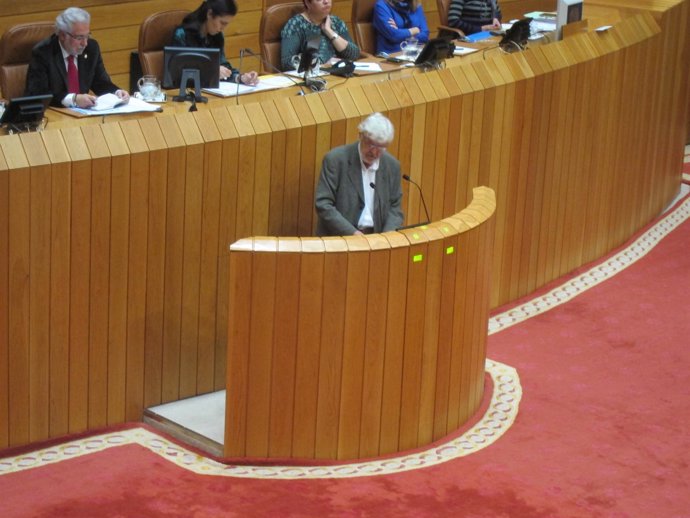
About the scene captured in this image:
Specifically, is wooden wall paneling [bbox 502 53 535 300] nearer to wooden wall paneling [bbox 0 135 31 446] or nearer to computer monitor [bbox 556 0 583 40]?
computer monitor [bbox 556 0 583 40]

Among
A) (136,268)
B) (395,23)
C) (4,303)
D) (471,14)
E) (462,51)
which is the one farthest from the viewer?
(471,14)

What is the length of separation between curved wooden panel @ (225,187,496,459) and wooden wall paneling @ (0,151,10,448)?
826 mm

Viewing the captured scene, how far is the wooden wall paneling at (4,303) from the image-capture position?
481cm

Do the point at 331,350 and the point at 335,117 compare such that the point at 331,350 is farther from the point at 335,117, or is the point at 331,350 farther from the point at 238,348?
the point at 335,117

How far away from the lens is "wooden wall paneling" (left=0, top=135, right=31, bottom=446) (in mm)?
4832

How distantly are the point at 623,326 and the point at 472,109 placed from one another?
138 cm

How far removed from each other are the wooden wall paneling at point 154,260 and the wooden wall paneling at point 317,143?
74 cm

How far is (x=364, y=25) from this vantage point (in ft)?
26.8

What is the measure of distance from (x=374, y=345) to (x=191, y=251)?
867 millimetres

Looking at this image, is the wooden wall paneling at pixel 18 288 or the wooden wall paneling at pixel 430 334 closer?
the wooden wall paneling at pixel 18 288

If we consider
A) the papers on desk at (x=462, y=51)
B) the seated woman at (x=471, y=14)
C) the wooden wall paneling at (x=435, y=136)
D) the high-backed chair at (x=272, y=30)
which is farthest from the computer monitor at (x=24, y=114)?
the seated woman at (x=471, y=14)

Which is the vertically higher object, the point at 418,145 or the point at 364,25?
the point at 364,25

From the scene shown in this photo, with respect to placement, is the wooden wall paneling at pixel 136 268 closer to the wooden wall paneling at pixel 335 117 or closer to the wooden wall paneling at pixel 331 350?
the wooden wall paneling at pixel 331 350

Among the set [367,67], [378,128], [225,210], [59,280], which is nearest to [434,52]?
[367,67]
